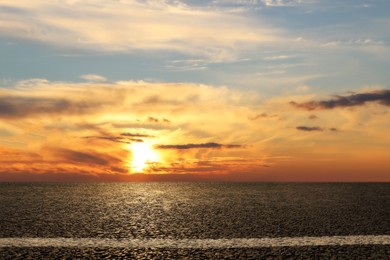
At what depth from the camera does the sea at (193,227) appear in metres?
4.41

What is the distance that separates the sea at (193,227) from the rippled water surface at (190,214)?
10 mm

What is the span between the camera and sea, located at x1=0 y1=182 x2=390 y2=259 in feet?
14.5

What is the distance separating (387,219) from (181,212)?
259 cm

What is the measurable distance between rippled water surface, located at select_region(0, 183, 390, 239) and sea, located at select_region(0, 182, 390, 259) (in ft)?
0.03

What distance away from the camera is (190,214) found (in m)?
6.86

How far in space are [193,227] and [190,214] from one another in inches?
44.5

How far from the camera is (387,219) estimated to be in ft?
21.6

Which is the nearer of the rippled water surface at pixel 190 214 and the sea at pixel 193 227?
the sea at pixel 193 227

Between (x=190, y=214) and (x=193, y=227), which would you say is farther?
(x=190, y=214)

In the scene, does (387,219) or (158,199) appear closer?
(387,219)

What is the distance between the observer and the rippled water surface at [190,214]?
18.0 ft

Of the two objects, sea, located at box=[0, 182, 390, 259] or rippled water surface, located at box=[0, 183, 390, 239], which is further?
rippled water surface, located at box=[0, 183, 390, 239]

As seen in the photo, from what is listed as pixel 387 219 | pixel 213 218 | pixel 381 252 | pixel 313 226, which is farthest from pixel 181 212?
pixel 381 252

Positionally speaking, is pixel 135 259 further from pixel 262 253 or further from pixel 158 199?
pixel 158 199
